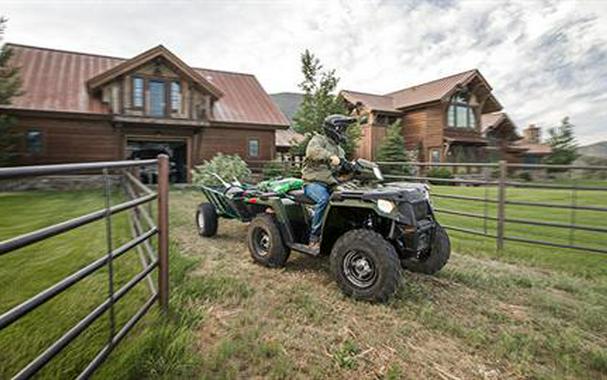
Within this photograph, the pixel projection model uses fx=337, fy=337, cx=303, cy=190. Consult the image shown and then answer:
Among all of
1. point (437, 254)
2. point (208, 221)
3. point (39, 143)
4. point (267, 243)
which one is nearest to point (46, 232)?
point (267, 243)

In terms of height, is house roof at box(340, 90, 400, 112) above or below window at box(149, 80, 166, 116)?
above

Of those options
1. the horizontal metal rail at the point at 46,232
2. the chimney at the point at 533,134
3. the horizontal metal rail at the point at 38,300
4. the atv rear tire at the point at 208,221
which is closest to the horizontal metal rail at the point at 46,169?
the horizontal metal rail at the point at 46,232

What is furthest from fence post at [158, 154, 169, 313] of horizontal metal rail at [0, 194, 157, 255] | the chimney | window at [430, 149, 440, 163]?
the chimney

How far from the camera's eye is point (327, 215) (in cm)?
391

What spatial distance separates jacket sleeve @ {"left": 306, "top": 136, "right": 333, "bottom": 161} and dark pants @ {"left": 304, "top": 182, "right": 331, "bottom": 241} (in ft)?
1.08

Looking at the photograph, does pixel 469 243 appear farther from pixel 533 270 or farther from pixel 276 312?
pixel 276 312

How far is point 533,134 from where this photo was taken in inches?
1623

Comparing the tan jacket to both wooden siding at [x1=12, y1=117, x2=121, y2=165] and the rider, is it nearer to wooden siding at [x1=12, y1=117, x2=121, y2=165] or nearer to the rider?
the rider

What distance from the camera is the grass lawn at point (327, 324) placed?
7.82ft

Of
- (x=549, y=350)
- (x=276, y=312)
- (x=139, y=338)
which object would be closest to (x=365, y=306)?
(x=276, y=312)

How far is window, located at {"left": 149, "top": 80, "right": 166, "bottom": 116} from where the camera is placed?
54.3ft

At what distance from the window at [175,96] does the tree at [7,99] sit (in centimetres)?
598

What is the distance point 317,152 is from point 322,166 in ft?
0.71

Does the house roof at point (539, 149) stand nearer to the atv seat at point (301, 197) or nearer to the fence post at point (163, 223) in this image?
the atv seat at point (301, 197)
